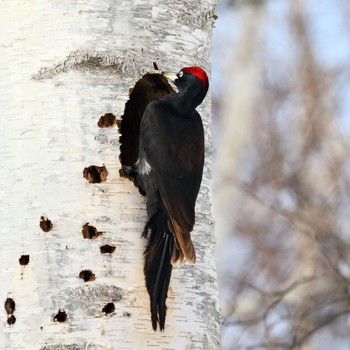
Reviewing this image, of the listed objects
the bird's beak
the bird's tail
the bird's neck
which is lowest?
the bird's tail

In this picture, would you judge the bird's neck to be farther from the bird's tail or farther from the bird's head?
the bird's tail

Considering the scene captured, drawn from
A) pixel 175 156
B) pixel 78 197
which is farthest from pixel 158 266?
pixel 175 156

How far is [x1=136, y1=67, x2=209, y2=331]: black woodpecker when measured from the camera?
3.41 m

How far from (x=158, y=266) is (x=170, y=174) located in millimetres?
342

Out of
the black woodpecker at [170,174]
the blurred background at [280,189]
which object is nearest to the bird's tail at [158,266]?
the black woodpecker at [170,174]

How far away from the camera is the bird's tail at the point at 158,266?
337cm

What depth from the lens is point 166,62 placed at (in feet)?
11.9

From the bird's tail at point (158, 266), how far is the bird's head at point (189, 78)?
35cm

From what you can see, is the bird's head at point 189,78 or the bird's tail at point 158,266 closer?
the bird's tail at point 158,266

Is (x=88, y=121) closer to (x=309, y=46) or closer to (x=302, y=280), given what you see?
(x=302, y=280)

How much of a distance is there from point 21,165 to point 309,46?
5964 mm

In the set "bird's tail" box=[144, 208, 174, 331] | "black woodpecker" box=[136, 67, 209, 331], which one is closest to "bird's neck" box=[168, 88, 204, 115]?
"black woodpecker" box=[136, 67, 209, 331]

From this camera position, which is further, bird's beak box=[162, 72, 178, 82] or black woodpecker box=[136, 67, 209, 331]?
bird's beak box=[162, 72, 178, 82]

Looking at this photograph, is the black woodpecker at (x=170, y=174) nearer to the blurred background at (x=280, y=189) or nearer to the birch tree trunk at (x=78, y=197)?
the birch tree trunk at (x=78, y=197)
